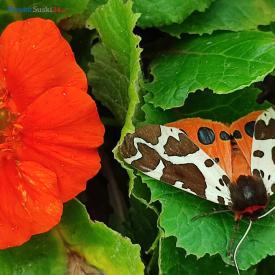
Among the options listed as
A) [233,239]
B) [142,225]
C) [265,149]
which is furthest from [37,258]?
[265,149]

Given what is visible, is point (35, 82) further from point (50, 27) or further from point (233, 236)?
point (233, 236)

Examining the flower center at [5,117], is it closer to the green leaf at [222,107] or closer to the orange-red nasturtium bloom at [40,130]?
the orange-red nasturtium bloom at [40,130]

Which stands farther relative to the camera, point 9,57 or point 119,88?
point 119,88

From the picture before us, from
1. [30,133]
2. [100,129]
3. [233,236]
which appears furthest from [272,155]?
[30,133]

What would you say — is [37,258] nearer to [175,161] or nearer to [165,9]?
[175,161]

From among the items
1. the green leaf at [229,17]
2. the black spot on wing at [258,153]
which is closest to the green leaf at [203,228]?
the black spot on wing at [258,153]
